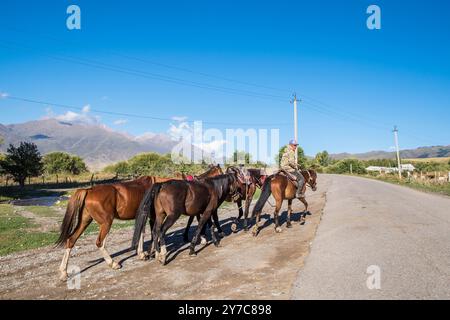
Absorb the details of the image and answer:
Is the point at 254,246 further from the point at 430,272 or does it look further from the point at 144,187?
the point at 430,272

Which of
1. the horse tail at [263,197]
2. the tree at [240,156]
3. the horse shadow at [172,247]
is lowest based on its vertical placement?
the horse shadow at [172,247]

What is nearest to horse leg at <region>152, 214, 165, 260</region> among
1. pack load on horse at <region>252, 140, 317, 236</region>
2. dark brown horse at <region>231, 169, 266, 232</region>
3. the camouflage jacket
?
pack load on horse at <region>252, 140, 317, 236</region>

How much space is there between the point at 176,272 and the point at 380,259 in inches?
171

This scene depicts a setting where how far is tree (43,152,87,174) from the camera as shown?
97125 millimetres

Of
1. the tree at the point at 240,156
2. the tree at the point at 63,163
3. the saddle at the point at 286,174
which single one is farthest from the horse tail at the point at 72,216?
the tree at the point at 63,163

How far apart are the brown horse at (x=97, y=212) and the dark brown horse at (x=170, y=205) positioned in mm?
517

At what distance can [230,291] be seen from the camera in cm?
571

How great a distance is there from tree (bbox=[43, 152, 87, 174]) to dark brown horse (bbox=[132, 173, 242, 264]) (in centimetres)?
9678

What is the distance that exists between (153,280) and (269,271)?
2.41 m

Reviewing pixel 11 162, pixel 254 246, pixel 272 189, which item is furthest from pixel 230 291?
pixel 11 162

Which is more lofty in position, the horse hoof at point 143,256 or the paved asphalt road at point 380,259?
the paved asphalt road at point 380,259

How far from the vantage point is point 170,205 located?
8414 millimetres

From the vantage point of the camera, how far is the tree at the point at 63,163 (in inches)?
3824

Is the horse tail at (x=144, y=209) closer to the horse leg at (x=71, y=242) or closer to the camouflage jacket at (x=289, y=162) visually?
the horse leg at (x=71, y=242)
